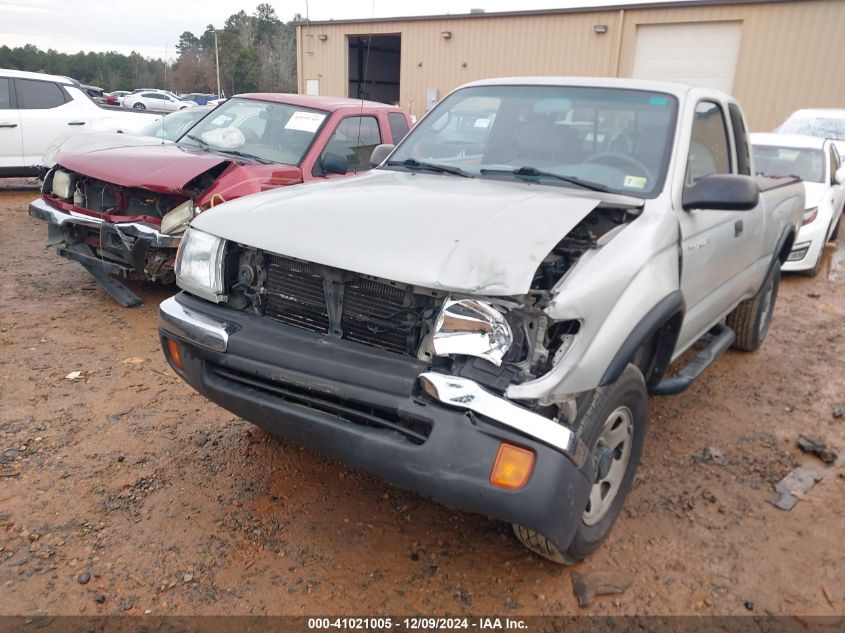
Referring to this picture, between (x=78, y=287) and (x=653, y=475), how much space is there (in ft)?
17.2

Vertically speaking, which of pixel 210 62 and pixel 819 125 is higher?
pixel 210 62

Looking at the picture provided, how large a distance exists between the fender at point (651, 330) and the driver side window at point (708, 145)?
2.25 ft

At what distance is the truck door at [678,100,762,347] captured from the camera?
3127mm

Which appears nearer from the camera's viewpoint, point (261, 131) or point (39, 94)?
point (261, 131)

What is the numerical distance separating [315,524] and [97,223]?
11.8ft

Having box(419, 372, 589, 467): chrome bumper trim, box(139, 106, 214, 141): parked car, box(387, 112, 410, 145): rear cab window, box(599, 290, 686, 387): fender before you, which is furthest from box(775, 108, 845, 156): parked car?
box(419, 372, 589, 467): chrome bumper trim

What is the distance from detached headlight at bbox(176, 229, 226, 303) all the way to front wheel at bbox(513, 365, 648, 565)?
63.0 inches

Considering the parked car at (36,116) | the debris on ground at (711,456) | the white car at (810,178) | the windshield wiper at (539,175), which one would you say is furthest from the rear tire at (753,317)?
the parked car at (36,116)

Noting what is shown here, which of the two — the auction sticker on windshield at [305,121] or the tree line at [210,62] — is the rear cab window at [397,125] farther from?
the tree line at [210,62]

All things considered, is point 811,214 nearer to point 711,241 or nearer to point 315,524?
point 711,241

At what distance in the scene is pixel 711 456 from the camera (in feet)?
11.7

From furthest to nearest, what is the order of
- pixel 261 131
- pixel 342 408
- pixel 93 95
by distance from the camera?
1. pixel 93 95
2. pixel 261 131
3. pixel 342 408

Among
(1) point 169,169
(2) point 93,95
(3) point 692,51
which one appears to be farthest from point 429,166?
(3) point 692,51

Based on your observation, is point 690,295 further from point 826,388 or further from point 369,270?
point 826,388
